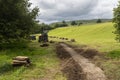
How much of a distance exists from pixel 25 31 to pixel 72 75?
2087 centimetres

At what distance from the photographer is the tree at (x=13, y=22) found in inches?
1307

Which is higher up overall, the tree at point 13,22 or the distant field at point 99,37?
the tree at point 13,22

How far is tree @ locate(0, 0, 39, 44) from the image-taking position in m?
33.2

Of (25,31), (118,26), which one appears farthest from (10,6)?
(118,26)

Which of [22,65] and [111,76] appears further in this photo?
[22,65]

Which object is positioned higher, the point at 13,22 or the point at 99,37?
the point at 13,22

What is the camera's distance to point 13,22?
111ft

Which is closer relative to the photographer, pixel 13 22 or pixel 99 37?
pixel 13 22

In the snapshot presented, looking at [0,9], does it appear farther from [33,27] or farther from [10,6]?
[33,27]

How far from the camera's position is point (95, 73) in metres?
16.6

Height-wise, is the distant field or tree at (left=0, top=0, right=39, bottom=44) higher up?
tree at (left=0, top=0, right=39, bottom=44)

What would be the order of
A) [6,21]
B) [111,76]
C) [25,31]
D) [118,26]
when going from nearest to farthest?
[111,76], [118,26], [6,21], [25,31]

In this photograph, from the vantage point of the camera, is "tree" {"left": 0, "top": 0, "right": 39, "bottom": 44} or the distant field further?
the distant field

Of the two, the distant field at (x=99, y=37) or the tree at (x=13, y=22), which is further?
the distant field at (x=99, y=37)
